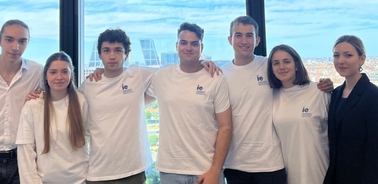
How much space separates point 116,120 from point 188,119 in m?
0.50

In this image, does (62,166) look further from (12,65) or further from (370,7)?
(370,7)

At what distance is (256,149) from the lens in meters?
2.00

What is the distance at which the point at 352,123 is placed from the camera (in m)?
1.79

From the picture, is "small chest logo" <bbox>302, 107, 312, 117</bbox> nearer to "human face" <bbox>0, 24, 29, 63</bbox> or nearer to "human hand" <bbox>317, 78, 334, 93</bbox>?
"human hand" <bbox>317, 78, 334, 93</bbox>

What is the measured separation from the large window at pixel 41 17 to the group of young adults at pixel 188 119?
69 centimetres

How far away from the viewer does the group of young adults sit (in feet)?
6.17

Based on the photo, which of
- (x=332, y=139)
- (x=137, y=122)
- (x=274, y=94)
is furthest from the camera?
(x=274, y=94)

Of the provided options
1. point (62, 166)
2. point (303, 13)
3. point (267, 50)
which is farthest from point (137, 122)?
point (303, 13)

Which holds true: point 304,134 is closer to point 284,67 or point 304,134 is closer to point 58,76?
point 284,67

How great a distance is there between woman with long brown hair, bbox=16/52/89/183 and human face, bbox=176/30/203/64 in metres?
0.79

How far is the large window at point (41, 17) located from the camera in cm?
272

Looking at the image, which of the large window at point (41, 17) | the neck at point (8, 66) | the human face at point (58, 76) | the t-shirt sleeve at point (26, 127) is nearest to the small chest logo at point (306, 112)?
the human face at point (58, 76)

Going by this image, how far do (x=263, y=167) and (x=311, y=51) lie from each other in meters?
1.44

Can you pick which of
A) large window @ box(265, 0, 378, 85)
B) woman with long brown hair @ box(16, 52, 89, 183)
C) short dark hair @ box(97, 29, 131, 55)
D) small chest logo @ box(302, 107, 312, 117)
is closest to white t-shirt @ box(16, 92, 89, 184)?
woman with long brown hair @ box(16, 52, 89, 183)
